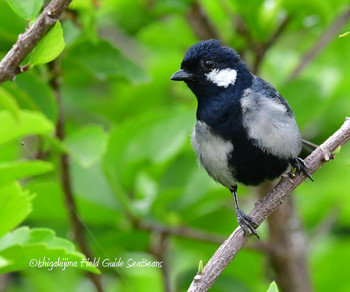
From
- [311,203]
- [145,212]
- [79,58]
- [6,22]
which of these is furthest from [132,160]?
[311,203]

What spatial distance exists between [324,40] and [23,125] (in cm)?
210

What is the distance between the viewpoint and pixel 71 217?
2928mm

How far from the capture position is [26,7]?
2.03 m

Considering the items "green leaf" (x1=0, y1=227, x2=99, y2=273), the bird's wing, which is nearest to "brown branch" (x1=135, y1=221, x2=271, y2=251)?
the bird's wing

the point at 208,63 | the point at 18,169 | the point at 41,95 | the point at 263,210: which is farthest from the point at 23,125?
the point at 208,63

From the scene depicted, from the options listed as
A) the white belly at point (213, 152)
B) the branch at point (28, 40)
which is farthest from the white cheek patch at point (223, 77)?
the branch at point (28, 40)

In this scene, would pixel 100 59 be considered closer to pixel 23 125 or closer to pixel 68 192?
pixel 68 192

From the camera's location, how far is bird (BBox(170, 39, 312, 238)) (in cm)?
289

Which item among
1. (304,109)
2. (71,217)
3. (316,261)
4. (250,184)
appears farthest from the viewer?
(316,261)

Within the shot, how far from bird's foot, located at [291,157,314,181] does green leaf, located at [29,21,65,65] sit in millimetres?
1185

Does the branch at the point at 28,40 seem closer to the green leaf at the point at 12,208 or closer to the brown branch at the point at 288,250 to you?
the green leaf at the point at 12,208

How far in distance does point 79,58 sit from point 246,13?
0.85 metres

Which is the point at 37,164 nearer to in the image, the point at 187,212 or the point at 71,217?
the point at 71,217

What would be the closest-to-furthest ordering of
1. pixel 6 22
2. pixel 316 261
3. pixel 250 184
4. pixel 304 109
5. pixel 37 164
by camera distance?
pixel 37 164 < pixel 6 22 < pixel 250 184 < pixel 304 109 < pixel 316 261
